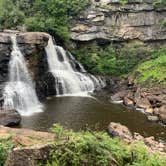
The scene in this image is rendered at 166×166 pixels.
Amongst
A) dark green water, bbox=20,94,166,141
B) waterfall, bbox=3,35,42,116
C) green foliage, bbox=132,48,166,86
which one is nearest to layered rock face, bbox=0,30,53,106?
waterfall, bbox=3,35,42,116

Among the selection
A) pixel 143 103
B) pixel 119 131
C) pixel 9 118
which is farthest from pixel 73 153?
pixel 143 103

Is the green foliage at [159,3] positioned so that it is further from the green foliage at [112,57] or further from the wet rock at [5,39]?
the wet rock at [5,39]

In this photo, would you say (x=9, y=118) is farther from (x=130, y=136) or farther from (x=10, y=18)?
(x=10, y=18)

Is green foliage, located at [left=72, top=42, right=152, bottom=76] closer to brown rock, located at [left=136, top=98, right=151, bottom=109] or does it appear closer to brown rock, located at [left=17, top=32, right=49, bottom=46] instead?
brown rock, located at [left=17, top=32, right=49, bottom=46]

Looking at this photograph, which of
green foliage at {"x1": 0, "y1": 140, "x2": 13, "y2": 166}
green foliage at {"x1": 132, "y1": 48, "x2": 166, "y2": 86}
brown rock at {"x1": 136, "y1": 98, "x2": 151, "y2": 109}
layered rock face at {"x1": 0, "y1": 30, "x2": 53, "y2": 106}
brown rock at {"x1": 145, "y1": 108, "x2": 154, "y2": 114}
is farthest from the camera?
green foliage at {"x1": 132, "y1": 48, "x2": 166, "y2": 86}

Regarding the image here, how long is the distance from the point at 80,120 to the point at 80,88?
10.3 metres

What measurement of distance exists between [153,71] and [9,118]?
16506 mm

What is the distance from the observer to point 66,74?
3709cm

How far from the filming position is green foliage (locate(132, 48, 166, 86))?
35344mm

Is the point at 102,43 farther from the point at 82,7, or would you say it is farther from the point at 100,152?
the point at 100,152

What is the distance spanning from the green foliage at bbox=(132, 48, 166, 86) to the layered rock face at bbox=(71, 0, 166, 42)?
9.94 ft

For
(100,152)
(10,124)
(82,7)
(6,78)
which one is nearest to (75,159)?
(100,152)

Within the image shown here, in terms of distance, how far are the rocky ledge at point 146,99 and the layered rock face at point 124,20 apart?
7791mm

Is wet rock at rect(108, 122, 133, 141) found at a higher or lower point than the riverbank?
lower
